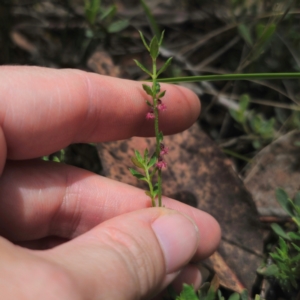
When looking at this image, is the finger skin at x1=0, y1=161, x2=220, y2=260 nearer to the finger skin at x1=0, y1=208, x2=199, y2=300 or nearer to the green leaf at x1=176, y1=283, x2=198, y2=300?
the finger skin at x1=0, y1=208, x2=199, y2=300

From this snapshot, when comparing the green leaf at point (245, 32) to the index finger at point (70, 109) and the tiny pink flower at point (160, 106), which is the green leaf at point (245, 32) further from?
the tiny pink flower at point (160, 106)

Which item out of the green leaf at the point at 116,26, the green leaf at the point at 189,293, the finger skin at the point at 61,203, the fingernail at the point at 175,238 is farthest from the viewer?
the green leaf at the point at 116,26

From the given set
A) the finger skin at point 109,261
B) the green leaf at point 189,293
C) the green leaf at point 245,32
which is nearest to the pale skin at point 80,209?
the finger skin at point 109,261

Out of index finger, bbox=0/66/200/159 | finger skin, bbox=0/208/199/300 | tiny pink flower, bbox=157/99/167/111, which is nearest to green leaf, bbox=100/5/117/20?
index finger, bbox=0/66/200/159

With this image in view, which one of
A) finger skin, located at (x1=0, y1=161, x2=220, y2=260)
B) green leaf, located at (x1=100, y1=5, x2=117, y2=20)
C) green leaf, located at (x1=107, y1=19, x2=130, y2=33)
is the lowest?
finger skin, located at (x1=0, y1=161, x2=220, y2=260)

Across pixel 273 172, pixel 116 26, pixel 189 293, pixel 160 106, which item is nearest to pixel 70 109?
pixel 160 106

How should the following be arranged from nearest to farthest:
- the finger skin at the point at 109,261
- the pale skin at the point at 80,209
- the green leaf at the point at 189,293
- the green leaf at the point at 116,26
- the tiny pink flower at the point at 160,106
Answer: the finger skin at the point at 109,261
the pale skin at the point at 80,209
the green leaf at the point at 189,293
the tiny pink flower at the point at 160,106
the green leaf at the point at 116,26

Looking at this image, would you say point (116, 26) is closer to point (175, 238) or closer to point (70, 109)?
point (70, 109)
